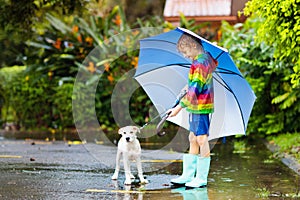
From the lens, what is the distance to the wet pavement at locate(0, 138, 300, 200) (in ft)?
20.9

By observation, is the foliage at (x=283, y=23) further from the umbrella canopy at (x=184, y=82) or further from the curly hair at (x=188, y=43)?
the curly hair at (x=188, y=43)

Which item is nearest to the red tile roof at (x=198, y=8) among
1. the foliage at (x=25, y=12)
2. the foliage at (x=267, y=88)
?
the foliage at (x=267, y=88)

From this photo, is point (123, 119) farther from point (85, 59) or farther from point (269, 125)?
point (269, 125)

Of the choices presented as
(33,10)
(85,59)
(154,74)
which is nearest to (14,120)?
(85,59)

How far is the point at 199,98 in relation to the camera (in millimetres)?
6902

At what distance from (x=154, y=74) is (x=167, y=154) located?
245cm

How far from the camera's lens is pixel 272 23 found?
7957 millimetres

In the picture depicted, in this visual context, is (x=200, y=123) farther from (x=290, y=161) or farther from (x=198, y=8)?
(x=198, y=8)

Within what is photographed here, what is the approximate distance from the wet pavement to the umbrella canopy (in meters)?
0.66

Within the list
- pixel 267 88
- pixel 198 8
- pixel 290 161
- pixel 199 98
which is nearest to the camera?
pixel 199 98

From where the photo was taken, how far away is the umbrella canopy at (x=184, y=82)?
23.6ft

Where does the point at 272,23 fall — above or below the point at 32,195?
above

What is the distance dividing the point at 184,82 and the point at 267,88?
4.63m

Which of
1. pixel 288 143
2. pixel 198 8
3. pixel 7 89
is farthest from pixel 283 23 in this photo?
pixel 198 8
